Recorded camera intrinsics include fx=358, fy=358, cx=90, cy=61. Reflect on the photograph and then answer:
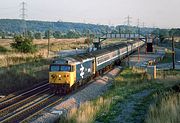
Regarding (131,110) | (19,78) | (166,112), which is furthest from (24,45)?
(166,112)

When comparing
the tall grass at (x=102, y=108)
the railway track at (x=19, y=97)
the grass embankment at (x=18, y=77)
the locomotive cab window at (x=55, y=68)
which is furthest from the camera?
the grass embankment at (x=18, y=77)

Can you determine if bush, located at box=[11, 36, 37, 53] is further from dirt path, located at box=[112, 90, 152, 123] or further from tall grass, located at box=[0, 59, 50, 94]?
dirt path, located at box=[112, 90, 152, 123]

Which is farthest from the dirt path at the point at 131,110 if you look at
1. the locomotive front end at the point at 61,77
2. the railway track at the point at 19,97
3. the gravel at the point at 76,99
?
the railway track at the point at 19,97

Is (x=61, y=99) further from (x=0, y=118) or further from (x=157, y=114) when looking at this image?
(x=157, y=114)

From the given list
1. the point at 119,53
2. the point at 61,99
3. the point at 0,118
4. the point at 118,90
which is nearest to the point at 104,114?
the point at 0,118

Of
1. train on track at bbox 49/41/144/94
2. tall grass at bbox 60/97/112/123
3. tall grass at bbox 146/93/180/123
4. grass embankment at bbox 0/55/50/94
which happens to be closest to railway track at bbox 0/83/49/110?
grass embankment at bbox 0/55/50/94

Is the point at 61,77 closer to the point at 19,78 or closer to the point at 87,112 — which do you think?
the point at 19,78

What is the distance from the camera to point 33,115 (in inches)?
708

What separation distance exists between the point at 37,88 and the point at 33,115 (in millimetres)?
9267

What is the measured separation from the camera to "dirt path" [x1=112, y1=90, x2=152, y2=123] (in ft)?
52.0

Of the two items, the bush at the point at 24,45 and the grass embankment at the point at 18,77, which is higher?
the bush at the point at 24,45

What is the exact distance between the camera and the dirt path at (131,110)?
15852mm

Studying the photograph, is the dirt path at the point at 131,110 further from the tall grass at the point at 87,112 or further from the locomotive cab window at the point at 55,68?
the locomotive cab window at the point at 55,68

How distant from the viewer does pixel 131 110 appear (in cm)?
1805
